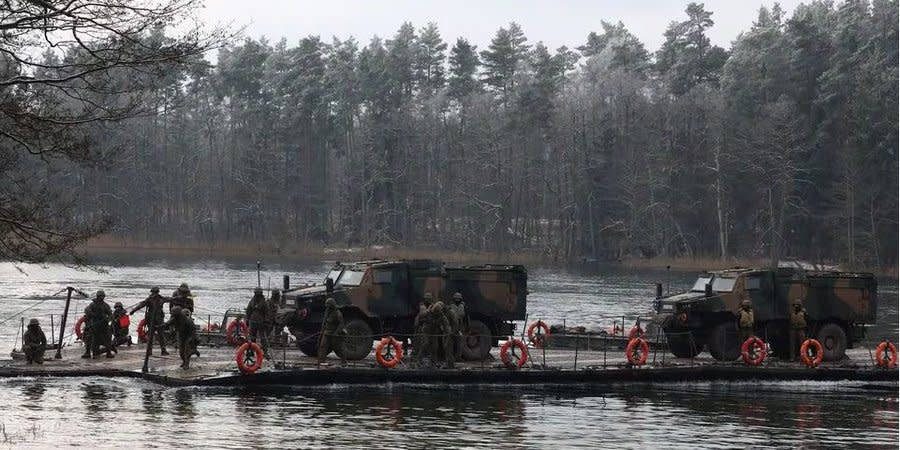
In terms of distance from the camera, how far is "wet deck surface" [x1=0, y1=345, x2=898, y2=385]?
99.7 ft

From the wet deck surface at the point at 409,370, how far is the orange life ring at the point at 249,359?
158mm

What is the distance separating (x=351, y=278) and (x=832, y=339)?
1141 cm

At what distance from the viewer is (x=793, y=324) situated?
33.5m

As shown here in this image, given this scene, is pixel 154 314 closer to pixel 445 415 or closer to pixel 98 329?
pixel 98 329


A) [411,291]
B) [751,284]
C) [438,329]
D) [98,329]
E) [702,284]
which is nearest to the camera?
[438,329]

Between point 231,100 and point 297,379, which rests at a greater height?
point 231,100

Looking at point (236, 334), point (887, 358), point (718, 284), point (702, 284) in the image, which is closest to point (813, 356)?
point (887, 358)

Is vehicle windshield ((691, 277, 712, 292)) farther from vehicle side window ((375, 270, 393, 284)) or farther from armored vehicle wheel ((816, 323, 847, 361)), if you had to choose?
vehicle side window ((375, 270, 393, 284))

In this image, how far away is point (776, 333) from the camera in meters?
34.7

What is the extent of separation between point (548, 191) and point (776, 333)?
85.3m

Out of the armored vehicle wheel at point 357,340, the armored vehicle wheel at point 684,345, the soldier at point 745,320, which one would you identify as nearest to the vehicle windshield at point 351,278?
the armored vehicle wheel at point 357,340

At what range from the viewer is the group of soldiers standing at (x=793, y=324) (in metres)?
32.6

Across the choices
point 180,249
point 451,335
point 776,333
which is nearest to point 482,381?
point 451,335

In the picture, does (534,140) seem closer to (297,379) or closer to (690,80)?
(690,80)
